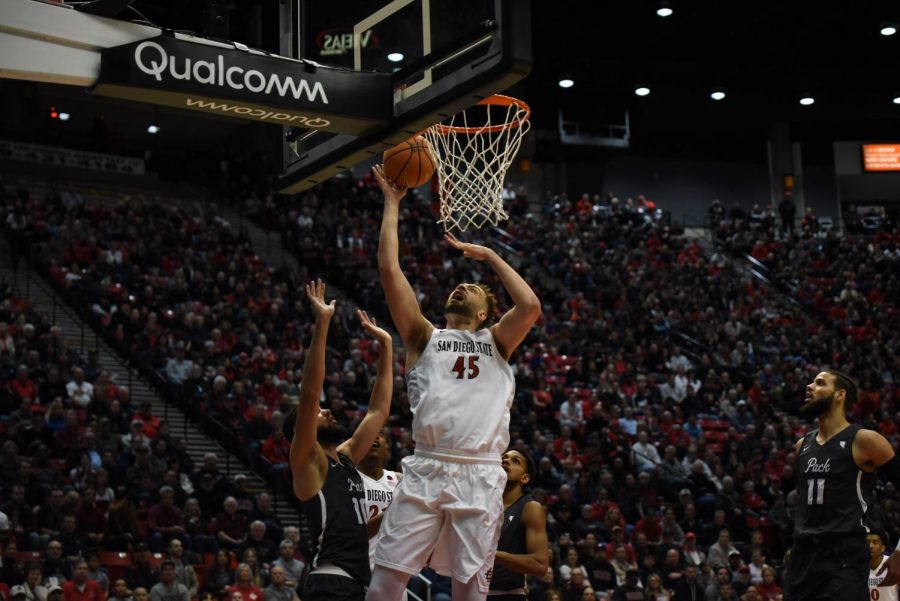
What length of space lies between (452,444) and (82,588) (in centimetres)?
691

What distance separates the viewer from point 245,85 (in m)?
5.29

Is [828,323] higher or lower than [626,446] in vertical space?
higher

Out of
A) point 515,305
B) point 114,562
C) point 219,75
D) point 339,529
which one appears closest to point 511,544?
point 339,529

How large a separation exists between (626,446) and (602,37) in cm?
1326

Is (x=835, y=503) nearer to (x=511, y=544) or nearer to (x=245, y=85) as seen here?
(x=511, y=544)

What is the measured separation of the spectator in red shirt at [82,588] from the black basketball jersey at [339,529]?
20.5 feet

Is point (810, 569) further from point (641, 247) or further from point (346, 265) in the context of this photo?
point (641, 247)

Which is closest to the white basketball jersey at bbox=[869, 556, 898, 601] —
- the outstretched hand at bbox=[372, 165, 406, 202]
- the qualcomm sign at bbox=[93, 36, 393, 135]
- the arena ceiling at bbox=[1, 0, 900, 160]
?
the outstretched hand at bbox=[372, 165, 406, 202]

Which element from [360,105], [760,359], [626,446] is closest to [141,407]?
[626,446]

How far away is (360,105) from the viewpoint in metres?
5.52

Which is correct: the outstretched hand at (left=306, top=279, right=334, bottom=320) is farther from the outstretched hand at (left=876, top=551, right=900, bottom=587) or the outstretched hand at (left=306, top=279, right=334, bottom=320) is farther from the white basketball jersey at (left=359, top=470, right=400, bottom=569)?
the outstretched hand at (left=876, top=551, right=900, bottom=587)

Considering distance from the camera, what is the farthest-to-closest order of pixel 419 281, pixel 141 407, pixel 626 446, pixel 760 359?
pixel 760 359, pixel 419 281, pixel 626 446, pixel 141 407

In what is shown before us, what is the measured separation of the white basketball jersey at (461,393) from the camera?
16.8 ft

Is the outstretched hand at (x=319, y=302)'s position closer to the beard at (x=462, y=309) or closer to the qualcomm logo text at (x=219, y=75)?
the beard at (x=462, y=309)
